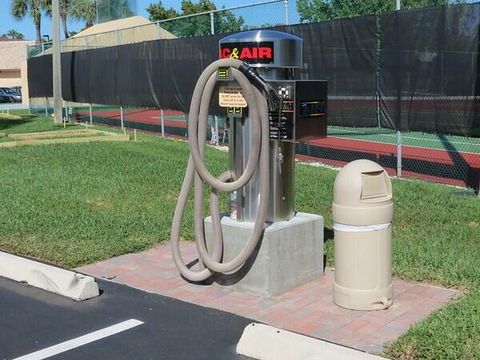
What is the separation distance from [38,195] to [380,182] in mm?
5543

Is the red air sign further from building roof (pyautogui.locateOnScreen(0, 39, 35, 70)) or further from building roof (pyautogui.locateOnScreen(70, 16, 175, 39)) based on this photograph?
building roof (pyautogui.locateOnScreen(0, 39, 35, 70))

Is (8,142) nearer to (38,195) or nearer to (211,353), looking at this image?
(38,195)

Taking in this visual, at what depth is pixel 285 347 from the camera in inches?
151

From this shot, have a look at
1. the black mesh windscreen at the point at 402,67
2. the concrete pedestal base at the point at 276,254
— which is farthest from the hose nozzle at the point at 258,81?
the black mesh windscreen at the point at 402,67

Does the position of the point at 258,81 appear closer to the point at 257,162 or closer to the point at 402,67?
the point at 257,162

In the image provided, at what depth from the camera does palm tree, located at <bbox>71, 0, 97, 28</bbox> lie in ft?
206

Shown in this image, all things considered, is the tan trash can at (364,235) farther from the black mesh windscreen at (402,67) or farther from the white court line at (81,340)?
the black mesh windscreen at (402,67)

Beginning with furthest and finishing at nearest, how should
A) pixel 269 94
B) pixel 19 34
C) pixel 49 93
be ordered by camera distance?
pixel 19 34
pixel 49 93
pixel 269 94

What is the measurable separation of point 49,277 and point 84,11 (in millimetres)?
62625

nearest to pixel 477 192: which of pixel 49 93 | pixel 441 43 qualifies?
pixel 441 43

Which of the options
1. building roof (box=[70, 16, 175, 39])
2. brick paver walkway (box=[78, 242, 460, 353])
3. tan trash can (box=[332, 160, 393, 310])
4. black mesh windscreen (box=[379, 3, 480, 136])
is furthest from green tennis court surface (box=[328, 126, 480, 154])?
building roof (box=[70, 16, 175, 39])

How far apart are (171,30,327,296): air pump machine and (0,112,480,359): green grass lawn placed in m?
1.09

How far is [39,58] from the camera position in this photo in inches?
1030

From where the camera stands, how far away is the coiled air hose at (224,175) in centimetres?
481
